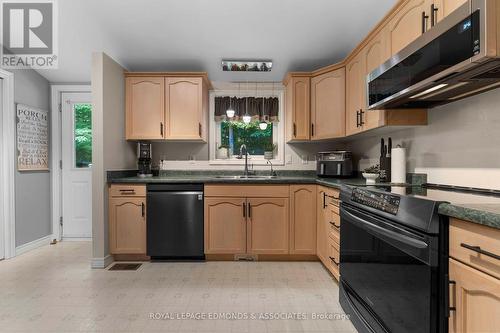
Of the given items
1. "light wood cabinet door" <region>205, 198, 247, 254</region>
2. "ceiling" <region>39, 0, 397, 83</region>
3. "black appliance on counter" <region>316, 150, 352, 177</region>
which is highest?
"ceiling" <region>39, 0, 397, 83</region>

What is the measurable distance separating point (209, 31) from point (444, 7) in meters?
2.20

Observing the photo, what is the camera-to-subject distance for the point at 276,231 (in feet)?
10.2

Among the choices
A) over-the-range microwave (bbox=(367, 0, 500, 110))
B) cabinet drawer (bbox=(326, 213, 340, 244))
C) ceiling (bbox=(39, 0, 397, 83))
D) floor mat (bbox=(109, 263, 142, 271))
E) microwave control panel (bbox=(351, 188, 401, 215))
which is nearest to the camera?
over-the-range microwave (bbox=(367, 0, 500, 110))

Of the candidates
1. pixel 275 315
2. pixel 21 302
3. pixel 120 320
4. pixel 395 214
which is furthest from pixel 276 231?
pixel 21 302

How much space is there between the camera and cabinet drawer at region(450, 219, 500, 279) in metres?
0.90

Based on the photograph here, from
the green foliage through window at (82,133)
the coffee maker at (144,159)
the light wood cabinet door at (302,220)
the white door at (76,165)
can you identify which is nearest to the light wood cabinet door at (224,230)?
the light wood cabinet door at (302,220)

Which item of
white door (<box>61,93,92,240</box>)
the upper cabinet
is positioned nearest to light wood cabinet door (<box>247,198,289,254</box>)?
the upper cabinet

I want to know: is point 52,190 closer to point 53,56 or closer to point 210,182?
point 53,56

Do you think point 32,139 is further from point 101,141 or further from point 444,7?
point 444,7

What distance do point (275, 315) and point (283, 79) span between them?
9.41 ft

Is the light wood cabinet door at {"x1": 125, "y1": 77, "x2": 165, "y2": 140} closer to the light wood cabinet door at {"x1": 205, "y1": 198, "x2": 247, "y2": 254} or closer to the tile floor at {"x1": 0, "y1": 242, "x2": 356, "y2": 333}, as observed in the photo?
the light wood cabinet door at {"x1": 205, "y1": 198, "x2": 247, "y2": 254}

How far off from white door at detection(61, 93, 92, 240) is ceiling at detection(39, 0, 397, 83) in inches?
19.8

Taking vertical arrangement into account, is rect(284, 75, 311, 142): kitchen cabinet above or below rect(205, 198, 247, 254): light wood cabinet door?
above

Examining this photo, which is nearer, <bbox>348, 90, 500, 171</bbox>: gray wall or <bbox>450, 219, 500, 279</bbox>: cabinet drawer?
<bbox>450, 219, 500, 279</bbox>: cabinet drawer
